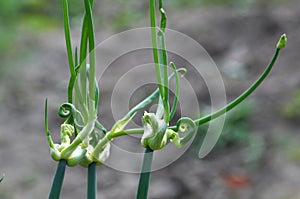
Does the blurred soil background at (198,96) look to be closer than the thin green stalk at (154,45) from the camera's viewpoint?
No

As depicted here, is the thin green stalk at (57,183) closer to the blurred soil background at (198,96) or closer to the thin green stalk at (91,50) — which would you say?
the thin green stalk at (91,50)

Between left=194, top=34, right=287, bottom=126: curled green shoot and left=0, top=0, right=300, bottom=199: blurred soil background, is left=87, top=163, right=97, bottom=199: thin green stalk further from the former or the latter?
left=0, top=0, right=300, bottom=199: blurred soil background

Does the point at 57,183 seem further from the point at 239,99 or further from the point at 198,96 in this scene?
the point at 198,96

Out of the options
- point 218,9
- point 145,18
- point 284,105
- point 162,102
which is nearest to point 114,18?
point 145,18

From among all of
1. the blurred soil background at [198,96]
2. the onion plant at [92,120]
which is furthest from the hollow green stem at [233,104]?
the blurred soil background at [198,96]

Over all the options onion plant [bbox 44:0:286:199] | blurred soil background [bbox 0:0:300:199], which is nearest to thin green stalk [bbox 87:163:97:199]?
onion plant [bbox 44:0:286:199]

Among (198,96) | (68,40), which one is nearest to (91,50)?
(68,40)

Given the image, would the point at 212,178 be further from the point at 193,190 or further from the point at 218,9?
the point at 218,9
